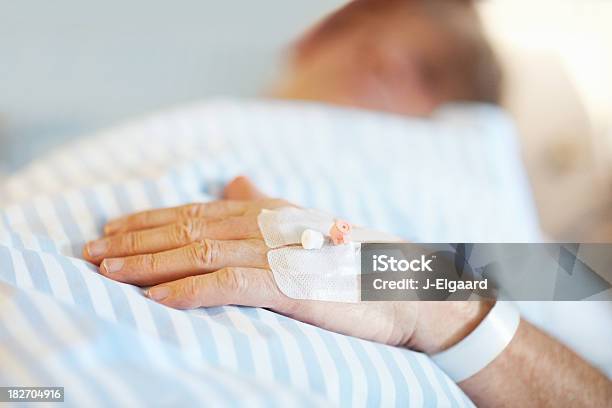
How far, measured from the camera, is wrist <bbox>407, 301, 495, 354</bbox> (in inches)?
24.8

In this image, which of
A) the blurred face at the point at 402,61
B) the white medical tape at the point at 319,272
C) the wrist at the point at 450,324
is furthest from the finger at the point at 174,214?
the blurred face at the point at 402,61

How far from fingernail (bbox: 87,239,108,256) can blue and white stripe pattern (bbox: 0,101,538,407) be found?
0.03 metres

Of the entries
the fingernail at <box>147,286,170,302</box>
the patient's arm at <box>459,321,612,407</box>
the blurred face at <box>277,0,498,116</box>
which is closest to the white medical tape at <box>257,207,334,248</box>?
the fingernail at <box>147,286,170,302</box>

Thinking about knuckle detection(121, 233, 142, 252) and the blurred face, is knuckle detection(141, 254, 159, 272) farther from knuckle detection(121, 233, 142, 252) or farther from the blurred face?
the blurred face

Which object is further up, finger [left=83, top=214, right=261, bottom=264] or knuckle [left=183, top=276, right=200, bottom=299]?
finger [left=83, top=214, right=261, bottom=264]

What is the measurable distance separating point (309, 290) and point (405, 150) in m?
0.51

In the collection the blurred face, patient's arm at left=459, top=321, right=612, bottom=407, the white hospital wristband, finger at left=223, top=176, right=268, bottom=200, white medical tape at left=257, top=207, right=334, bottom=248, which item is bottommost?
patient's arm at left=459, top=321, right=612, bottom=407

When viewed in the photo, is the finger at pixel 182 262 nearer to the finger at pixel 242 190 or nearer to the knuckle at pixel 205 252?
the knuckle at pixel 205 252

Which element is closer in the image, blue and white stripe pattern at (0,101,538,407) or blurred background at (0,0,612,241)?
blue and white stripe pattern at (0,101,538,407)

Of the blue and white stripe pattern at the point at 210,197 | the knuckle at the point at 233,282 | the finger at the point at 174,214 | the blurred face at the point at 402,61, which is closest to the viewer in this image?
the blue and white stripe pattern at the point at 210,197

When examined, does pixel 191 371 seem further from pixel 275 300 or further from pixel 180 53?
pixel 180 53

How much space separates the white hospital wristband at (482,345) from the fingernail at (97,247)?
0.35 metres

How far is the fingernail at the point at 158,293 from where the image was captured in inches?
22.6

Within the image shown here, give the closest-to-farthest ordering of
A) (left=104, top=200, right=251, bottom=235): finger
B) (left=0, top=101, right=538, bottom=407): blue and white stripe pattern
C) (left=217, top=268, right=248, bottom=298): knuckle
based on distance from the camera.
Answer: (left=0, top=101, right=538, bottom=407): blue and white stripe pattern, (left=217, top=268, right=248, bottom=298): knuckle, (left=104, top=200, right=251, bottom=235): finger
